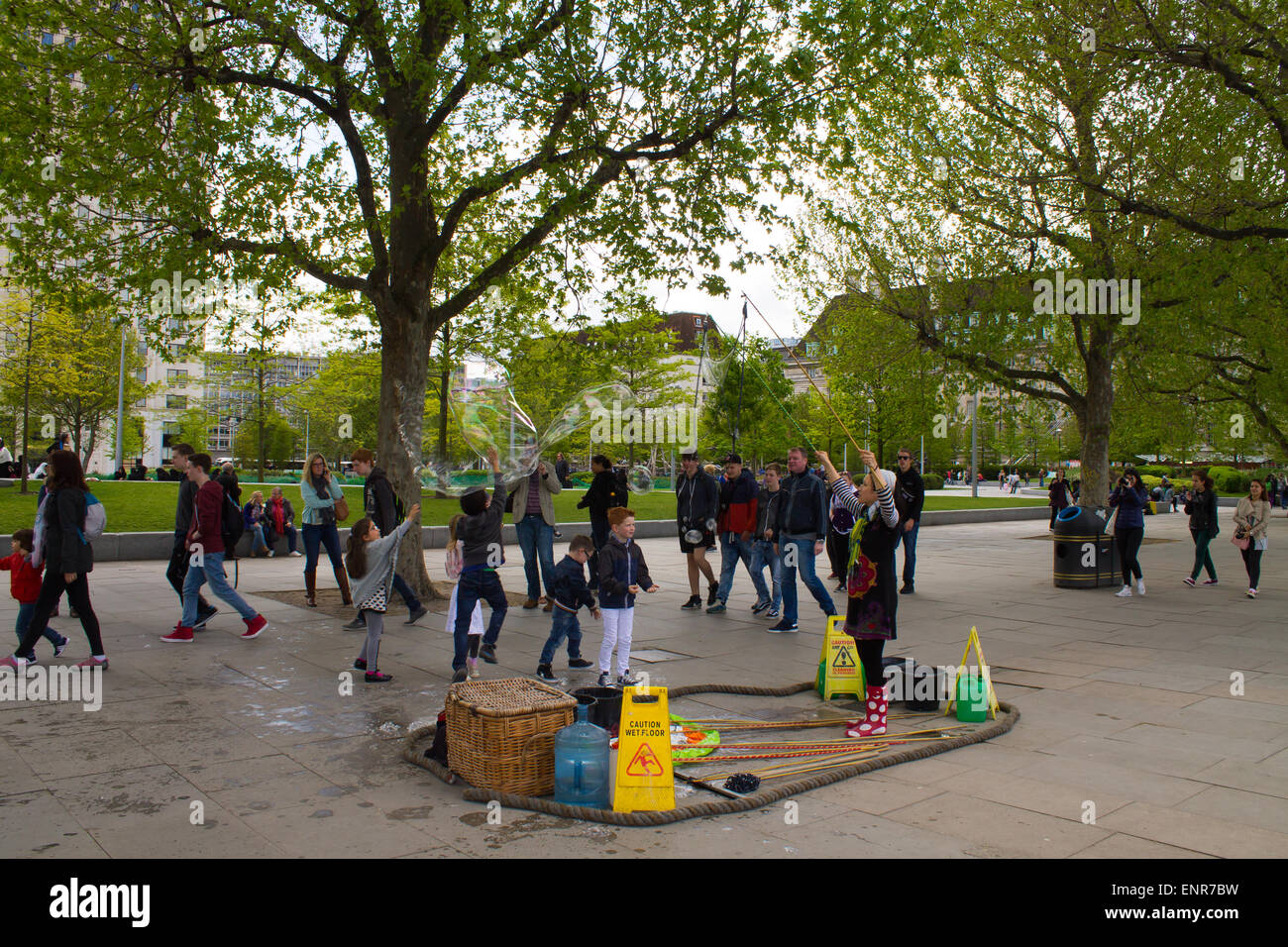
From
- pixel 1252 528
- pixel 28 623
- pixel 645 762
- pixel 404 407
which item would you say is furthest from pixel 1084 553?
pixel 28 623

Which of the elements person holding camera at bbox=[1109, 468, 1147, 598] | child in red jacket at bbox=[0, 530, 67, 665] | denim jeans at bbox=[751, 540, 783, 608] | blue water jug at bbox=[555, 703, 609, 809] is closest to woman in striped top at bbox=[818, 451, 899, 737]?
blue water jug at bbox=[555, 703, 609, 809]

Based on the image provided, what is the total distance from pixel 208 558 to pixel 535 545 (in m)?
3.67

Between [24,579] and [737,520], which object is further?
[737,520]

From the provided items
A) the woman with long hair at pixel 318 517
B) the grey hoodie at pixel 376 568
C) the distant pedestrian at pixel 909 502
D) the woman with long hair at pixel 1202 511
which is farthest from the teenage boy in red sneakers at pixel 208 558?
the woman with long hair at pixel 1202 511

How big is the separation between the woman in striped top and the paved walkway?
0.66m

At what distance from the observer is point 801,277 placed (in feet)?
79.4

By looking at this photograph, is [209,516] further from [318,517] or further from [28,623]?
[318,517]

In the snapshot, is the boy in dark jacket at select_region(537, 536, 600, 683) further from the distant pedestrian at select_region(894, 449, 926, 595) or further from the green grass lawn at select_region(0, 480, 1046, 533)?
the green grass lawn at select_region(0, 480, 1046, 533)

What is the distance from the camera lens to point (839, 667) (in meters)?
7.25

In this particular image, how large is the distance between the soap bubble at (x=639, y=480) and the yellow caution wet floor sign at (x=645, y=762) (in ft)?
28.5

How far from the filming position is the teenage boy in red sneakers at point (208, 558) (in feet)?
30.9
